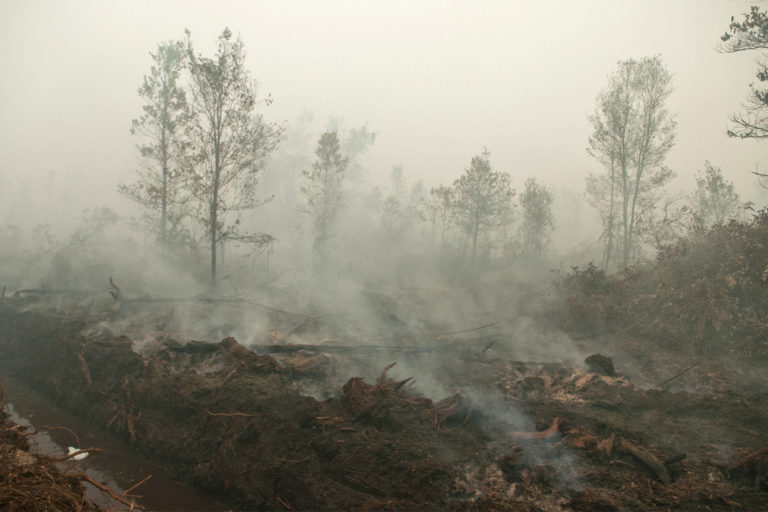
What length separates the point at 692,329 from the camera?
11383 mm

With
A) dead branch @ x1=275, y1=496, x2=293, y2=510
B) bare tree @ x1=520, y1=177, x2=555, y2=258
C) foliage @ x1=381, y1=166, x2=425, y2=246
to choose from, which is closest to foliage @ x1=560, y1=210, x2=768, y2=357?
dead branch @ x1=275, y1=496, x2=293, y2=510

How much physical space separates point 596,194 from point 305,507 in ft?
85.6

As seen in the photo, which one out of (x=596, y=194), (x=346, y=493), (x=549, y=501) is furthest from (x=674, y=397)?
(x=596, y=194)

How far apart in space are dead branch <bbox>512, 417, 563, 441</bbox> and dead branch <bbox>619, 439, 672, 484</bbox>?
33.4 inches

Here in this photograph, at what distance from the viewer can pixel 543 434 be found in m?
6.11

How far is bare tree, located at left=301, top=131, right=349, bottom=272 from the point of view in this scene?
24.9 m

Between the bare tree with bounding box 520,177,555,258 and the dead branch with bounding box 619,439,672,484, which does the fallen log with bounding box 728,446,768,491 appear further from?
the bare tree with bounding box 520,177,555,258

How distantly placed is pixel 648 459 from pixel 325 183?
74.7 ft

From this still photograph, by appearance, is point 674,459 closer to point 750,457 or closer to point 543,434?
point 750,457

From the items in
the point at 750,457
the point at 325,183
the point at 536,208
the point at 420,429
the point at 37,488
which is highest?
the point at 325,183

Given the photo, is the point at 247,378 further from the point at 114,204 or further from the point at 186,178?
the point at 114,204

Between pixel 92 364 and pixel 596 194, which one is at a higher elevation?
pixel 596 194

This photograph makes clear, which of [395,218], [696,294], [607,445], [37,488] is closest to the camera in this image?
[37,488]

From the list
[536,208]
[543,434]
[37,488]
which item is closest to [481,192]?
[536,208]
